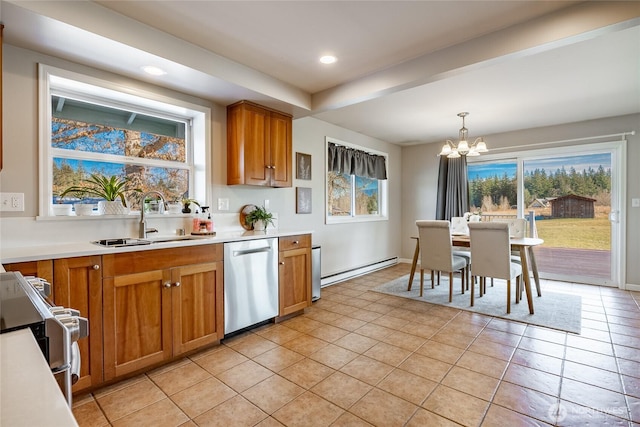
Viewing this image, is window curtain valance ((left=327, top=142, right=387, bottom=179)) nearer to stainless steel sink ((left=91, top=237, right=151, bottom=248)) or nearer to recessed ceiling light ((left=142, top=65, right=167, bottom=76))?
recessed ceiling light ((left=142, top=65, right=167, bottom=76))

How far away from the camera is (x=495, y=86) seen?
3.13 m

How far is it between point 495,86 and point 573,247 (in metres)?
3.08

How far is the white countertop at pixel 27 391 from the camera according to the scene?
0.45 m

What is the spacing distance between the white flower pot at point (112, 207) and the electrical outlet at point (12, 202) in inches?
16.9

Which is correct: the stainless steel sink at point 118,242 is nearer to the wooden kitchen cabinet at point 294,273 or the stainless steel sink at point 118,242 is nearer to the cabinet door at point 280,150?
the wooden kitchen cabinet at point 294,273

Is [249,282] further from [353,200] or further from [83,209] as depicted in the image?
[353,200]

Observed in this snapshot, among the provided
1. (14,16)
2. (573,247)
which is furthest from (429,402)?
(573,247)

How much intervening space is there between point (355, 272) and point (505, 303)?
6.95 ft

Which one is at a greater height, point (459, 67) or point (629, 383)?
point (459, 67)

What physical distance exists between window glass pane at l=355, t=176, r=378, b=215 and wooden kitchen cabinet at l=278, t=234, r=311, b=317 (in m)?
2.20

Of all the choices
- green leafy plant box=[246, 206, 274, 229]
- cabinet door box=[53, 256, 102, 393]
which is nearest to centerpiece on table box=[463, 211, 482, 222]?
green leafy plant box=[246, 206, 274, 229]

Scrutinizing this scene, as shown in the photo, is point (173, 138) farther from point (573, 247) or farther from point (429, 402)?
point (573, 247)

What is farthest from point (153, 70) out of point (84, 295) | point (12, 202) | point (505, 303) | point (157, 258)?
point (505, 303)

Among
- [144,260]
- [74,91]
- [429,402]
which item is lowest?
[429,402]
